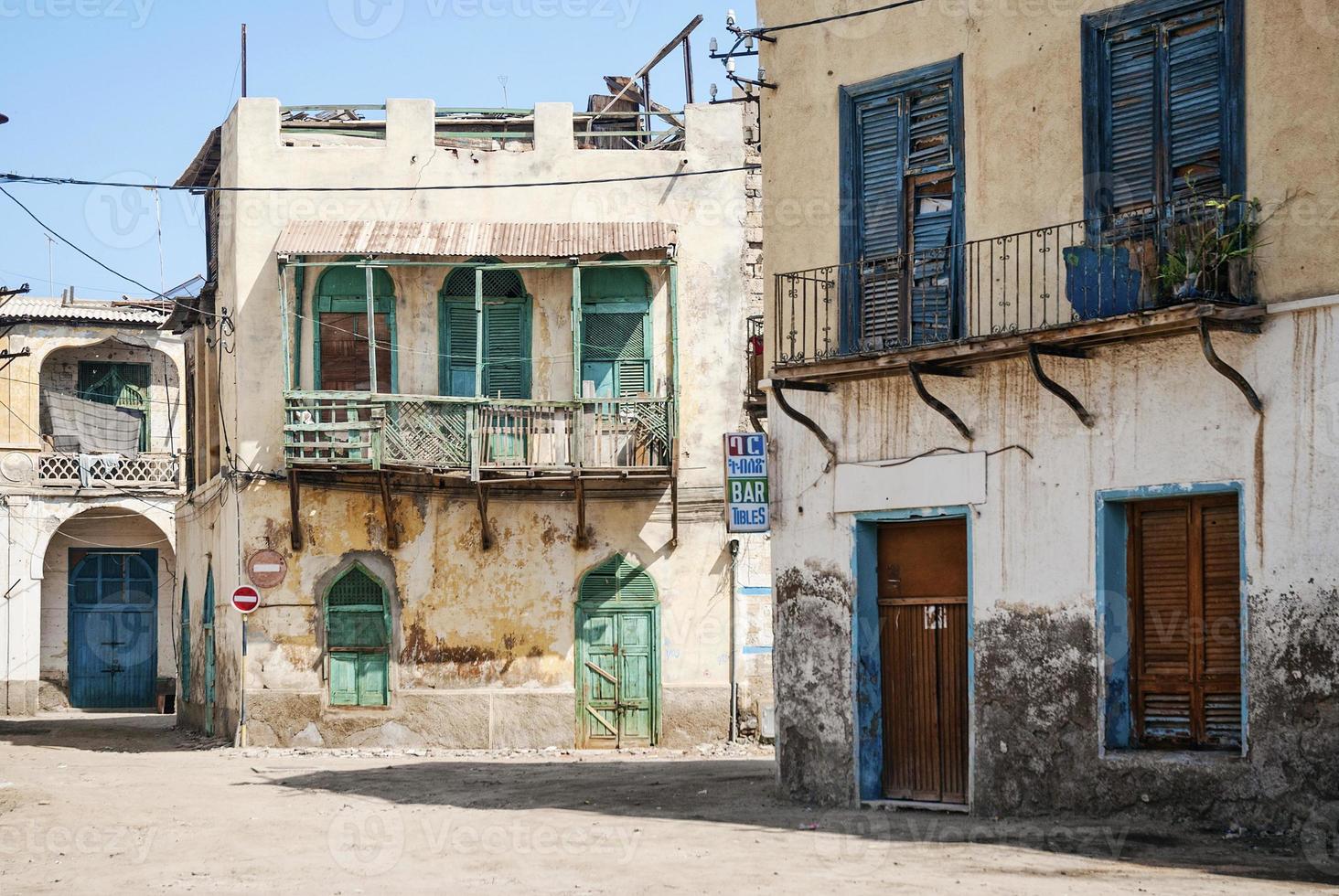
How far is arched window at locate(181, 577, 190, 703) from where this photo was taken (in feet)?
94.1

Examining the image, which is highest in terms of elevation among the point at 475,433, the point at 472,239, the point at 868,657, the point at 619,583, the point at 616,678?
the point at 472,239

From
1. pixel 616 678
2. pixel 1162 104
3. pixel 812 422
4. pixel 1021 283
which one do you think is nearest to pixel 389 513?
pixel 616 678

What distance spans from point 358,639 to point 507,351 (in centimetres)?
453

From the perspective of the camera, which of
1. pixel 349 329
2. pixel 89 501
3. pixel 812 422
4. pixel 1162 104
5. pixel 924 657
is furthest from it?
pixel 89 501

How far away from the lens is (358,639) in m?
23.0

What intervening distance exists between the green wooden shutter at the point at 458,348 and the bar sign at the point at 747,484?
863 cm

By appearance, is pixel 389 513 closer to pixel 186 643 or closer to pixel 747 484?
pixel 186 643

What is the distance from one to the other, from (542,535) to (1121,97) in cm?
1268

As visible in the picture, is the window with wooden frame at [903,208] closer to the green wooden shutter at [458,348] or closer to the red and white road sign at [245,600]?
the green wooden shutter at [458,348]

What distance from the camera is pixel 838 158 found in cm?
1462

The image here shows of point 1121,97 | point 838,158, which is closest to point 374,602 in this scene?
point 838,158

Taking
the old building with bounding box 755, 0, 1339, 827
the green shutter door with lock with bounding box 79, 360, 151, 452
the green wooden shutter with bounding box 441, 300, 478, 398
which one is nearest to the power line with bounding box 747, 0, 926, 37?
the old building with bounding box 755, 0, 1339, 827

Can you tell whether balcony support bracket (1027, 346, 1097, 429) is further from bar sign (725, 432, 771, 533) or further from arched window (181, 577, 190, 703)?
arched window (181, 577, 190, 703)

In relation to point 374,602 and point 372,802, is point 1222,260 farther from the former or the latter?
point 374,602
